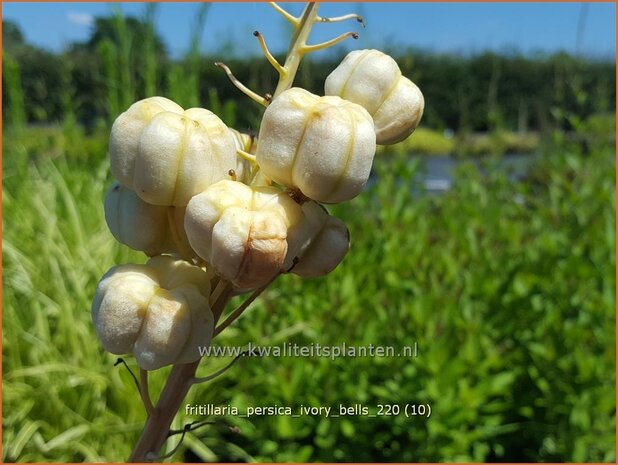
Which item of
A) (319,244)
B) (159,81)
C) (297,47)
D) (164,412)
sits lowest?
(159,81)

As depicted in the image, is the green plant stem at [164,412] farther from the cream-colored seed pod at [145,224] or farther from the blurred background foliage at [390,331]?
the blurred background foliage at [390,331]

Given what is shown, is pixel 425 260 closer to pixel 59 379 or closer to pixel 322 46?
pixel 59 379

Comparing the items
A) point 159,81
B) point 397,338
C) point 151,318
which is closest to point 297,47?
point 151,318

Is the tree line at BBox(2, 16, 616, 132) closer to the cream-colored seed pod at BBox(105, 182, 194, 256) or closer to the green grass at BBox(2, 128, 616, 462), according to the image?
the cream-colored seed pod at BBox(105, 182, 194, 256)

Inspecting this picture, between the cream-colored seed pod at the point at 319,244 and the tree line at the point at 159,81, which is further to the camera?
the tree line at the point at 159,81

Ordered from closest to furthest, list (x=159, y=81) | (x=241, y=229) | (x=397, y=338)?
(x=241, y=229)
(x=397, y=338)
(x=159, y=81)

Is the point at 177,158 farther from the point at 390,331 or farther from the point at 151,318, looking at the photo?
the point at 390,331

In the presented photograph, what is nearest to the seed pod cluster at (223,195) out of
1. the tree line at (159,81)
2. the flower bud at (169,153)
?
the flower bud at (169,153)

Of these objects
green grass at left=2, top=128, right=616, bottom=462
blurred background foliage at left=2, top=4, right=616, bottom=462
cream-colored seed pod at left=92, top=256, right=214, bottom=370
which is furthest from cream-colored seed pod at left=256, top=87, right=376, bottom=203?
green grass at left=2, top=128, right=616, bottom=462
